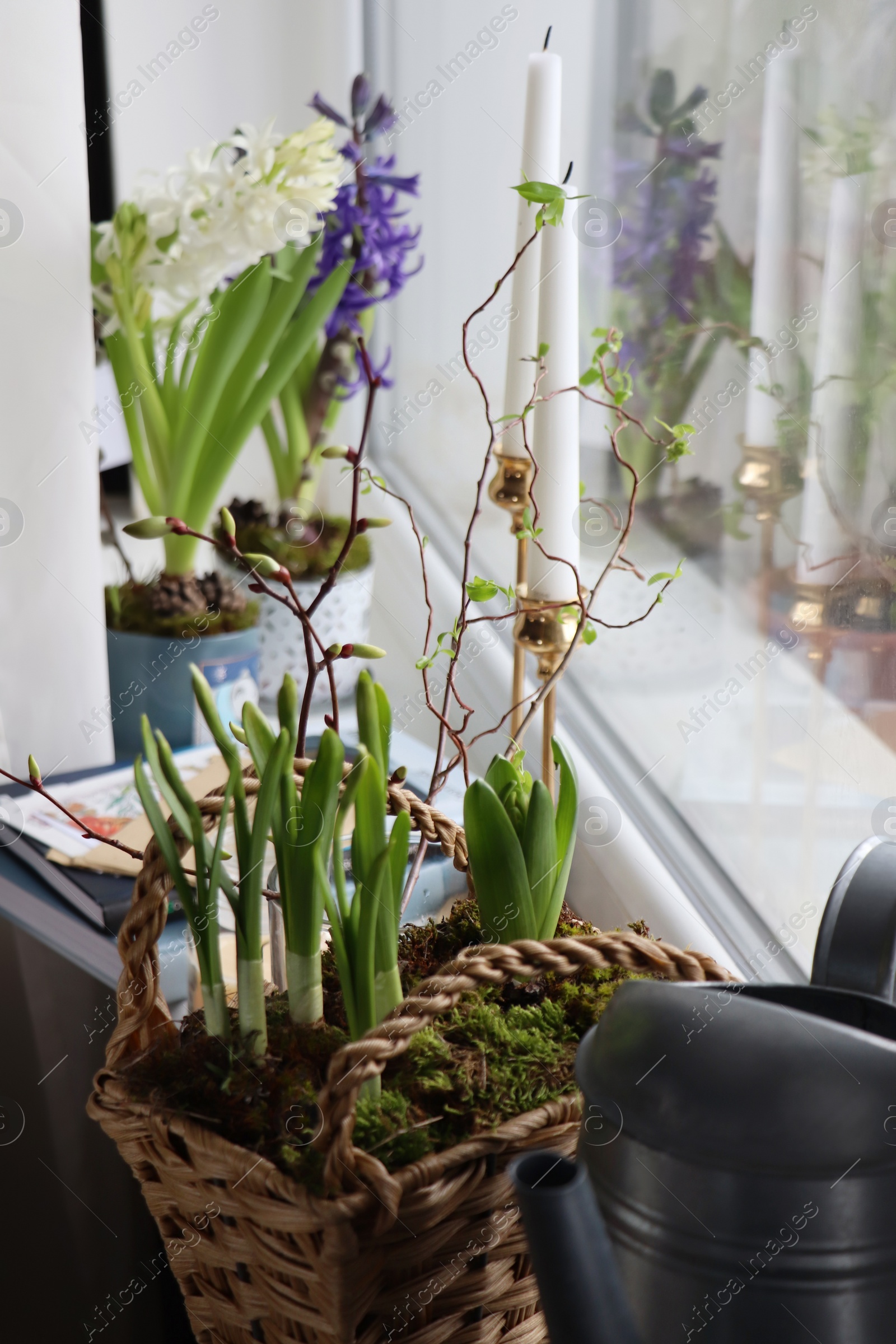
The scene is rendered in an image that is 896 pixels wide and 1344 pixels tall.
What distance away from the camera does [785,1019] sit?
30cm

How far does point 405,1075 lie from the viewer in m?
0.45

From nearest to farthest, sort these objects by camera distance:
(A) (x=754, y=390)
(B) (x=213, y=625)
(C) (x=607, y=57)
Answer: (A) (x=754, y=390), (C) (x=607, y=57), (B) (x=213, y=625)

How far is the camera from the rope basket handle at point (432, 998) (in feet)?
1.20

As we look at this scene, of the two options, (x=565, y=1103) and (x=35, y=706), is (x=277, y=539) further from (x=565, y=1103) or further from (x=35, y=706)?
(x=565, y=1103)

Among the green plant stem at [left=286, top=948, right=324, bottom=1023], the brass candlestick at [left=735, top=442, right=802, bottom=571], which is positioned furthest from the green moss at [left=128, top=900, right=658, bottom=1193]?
the brass candlestick at [left=735, top=442, right=802, bottom=571]

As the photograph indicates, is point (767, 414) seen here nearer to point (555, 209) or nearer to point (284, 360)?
point (555, 209)

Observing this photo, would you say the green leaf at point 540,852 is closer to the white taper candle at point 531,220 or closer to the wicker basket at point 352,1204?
the wicker basket at point 352,1204

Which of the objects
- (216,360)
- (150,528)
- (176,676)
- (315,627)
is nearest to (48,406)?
(216,360)

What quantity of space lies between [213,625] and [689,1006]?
90 centimetres

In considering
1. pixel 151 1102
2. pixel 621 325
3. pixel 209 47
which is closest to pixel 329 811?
pixel 151 1102

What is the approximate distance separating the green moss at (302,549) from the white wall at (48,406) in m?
0.26

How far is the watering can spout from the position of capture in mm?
310

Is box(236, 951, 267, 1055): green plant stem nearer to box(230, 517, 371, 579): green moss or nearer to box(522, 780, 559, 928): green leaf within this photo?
box(522, 780, 559, 928): green leaf

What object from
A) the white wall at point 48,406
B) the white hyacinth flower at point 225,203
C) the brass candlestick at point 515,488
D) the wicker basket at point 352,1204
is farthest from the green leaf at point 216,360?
the wicker basket at point 352,1204
